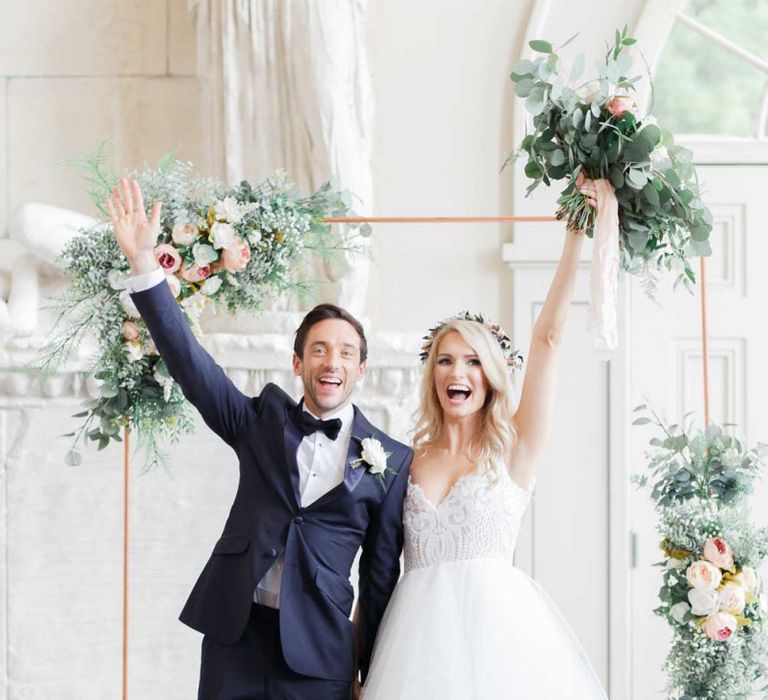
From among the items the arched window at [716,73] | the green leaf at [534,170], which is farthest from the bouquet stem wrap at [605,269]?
the arched window at [716,73]

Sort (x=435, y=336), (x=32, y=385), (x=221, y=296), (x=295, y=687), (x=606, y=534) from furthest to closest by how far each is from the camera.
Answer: (x=606, y=534) → (x=32, y=385) → (x=221, y=296) → (x=435, y=336) → (x=295, y=687)

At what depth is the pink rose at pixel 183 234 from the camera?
3043 millimetres

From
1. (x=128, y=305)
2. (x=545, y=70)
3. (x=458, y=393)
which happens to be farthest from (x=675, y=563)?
(x=128, y=305)

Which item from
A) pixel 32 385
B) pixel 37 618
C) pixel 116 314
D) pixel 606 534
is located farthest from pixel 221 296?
pixel 606 534

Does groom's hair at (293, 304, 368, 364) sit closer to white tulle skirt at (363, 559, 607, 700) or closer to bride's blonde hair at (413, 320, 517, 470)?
bride's blonde hair at (413, 320, 517, 470)

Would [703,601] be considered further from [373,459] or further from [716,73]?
[716,73]

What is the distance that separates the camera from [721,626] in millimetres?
3080

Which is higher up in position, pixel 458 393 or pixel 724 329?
pixel 724 329

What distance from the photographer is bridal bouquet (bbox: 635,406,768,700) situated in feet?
10.2

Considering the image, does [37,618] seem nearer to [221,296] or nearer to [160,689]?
[160,689]

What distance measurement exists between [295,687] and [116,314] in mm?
1050

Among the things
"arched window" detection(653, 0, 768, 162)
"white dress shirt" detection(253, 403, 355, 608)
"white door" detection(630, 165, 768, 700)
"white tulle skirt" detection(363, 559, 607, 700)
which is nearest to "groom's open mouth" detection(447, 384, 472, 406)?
"white dress shirt" detection(253, 403, 355, 608)

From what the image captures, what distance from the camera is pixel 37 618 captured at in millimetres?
3924

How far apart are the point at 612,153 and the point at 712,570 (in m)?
1.12
